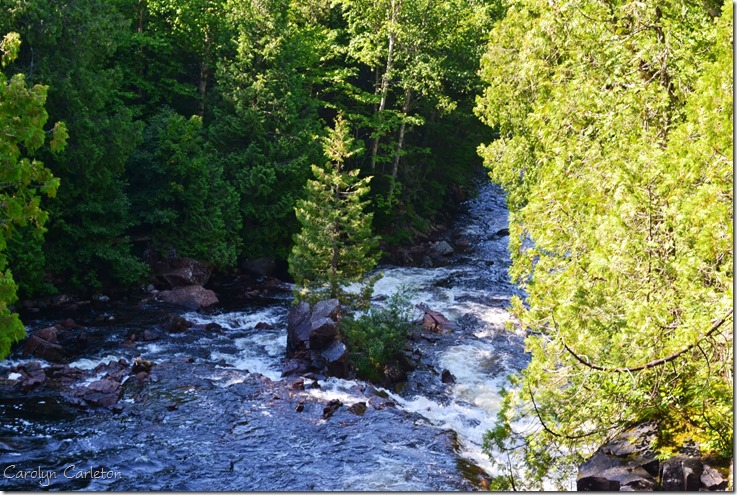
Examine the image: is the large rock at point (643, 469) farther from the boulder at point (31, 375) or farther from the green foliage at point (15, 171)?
the boulder at point (31, 375)

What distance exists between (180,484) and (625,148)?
360 inches

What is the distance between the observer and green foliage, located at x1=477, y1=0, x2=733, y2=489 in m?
7.31

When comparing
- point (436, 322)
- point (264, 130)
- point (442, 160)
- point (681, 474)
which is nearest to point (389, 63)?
point (264, 130)

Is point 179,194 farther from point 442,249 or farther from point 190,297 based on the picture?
point 442,249

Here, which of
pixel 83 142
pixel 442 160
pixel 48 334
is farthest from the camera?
pixel 442 160

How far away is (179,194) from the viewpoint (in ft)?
83.1

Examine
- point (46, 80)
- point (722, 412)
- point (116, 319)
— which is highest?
point (46, 80)

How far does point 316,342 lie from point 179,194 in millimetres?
9465

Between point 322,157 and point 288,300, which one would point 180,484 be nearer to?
point 288,300

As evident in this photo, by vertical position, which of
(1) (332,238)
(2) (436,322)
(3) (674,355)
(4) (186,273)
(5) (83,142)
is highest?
(3) (674,355)

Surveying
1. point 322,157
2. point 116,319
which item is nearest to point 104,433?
point 116,319

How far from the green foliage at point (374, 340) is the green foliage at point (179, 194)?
28.6ft

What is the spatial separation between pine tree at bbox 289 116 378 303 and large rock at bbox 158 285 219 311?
447 centimetres

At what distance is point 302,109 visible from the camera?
31422mm
